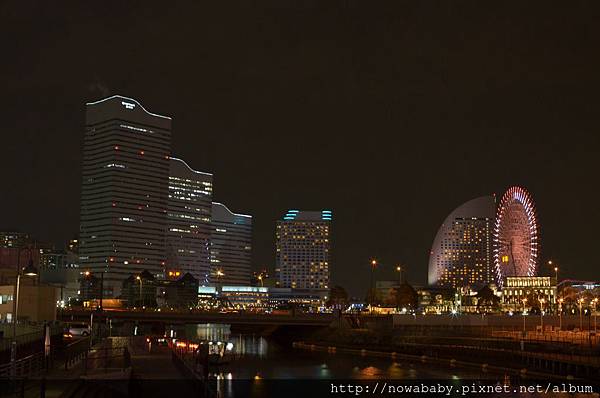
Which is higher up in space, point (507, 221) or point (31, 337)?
point (507, 221)

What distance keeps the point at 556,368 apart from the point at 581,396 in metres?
12.3

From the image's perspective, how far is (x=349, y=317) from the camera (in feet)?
399

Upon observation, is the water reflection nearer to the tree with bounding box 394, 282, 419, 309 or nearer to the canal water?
the canal water

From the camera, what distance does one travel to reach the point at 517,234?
14525 cm

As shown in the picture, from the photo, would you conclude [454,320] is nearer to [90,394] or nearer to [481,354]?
[481,354]

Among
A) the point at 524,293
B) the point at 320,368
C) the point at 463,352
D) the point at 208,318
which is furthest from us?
the point at 524,293

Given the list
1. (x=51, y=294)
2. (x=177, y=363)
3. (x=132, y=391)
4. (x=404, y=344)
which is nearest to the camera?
(x=132, y=391)

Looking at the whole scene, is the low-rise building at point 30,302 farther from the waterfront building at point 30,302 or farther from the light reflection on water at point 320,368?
the light reflection on water at point 320,368

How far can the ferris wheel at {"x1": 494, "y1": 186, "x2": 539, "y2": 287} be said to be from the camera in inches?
5546

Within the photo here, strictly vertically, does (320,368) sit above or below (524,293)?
below

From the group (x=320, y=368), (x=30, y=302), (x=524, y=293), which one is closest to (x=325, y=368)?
(x=320, y=368)

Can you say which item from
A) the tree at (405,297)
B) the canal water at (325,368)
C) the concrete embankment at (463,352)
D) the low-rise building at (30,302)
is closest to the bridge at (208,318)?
the concrete embankment at (463,352)

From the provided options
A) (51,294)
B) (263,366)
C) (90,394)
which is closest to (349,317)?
(263,366)

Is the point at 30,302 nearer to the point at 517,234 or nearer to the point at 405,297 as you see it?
the point at 517,234
